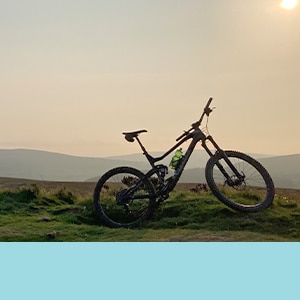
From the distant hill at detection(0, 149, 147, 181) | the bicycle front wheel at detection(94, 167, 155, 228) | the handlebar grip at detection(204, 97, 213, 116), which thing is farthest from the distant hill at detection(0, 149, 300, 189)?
the handlebar grip at detection(204, 97, 213, 116)

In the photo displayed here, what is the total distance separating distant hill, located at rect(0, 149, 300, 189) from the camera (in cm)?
327

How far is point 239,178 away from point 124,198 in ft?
2.25

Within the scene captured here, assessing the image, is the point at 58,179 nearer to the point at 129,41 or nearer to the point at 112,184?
the point at 112,184

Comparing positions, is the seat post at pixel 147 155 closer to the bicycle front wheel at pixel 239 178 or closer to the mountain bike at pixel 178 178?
the mountain bike at pixel 178 178

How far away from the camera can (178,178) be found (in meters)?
3.14

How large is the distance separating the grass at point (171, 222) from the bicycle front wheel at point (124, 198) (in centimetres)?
8

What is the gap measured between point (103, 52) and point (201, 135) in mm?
875

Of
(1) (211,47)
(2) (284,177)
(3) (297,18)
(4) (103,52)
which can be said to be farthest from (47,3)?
(2) (284,177)

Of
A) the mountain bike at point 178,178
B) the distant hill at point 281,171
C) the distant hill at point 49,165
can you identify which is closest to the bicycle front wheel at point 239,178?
the mountain bike at point 178,178

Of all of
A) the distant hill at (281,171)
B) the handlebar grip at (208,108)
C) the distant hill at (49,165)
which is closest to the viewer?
the handlebar grip at (208,108)

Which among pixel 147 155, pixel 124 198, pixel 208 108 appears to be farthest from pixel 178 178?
pixel 208 108

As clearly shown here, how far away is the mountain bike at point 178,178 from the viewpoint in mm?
3102

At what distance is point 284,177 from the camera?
11.3 feet

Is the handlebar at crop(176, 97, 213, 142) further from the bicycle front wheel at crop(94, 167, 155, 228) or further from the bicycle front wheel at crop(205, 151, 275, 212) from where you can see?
the bicycle front wheel at crop(94, 167, 155, 228)
